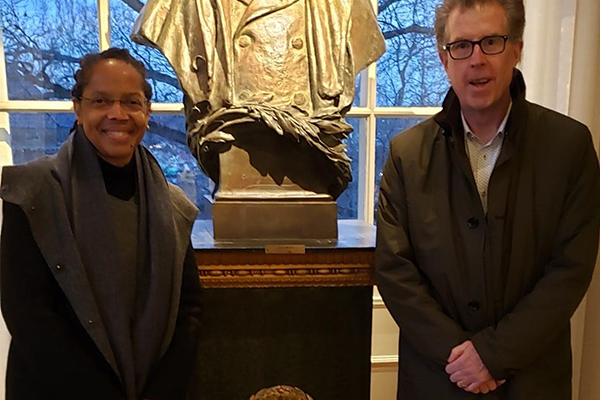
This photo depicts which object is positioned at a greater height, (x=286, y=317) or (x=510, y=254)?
(x=510, y=254)

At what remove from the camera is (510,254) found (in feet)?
4.51

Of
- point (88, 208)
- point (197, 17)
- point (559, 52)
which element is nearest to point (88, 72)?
point (88, 208)

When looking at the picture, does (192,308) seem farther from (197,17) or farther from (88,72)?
(197,17)

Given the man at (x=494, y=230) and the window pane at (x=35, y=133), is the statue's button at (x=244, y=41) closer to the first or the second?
the man at (x=494, y=230)

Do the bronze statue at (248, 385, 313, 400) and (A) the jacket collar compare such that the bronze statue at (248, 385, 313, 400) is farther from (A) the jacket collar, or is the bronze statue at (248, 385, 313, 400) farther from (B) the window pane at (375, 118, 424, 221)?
(B) the window pane at (375, 118, 424, 221)

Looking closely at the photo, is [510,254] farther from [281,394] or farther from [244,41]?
[244,41]

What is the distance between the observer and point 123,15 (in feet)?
8.49

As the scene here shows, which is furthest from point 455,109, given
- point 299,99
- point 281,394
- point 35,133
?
point 35,133

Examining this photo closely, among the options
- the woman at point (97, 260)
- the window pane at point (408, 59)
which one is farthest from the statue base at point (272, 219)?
the window pane at point (408, 59)

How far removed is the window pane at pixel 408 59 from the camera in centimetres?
280

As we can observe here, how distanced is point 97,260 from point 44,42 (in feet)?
5.35

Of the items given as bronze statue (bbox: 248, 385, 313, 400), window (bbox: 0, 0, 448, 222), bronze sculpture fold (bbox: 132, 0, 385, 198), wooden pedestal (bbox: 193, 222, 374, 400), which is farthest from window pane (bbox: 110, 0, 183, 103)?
bronze statue (bbox: 248, 385, 313, 400)

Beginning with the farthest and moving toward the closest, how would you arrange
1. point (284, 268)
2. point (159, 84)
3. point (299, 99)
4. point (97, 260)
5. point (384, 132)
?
point (384, 132), point (159, 84), point (299, 99), point (284, 268), point (97, 260)

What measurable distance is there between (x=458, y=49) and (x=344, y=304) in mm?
776
